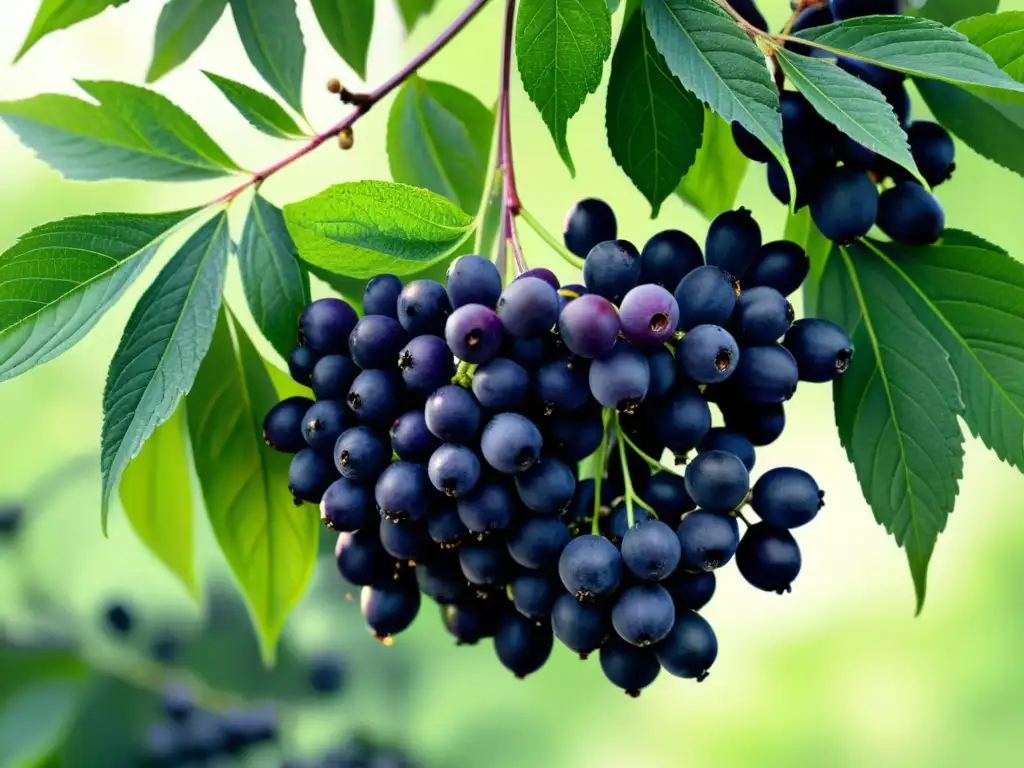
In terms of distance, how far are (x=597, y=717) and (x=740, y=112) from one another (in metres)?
1.95

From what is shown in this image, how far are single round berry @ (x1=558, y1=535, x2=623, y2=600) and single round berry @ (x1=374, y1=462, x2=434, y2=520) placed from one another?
0.08 m

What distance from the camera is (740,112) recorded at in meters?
0.52

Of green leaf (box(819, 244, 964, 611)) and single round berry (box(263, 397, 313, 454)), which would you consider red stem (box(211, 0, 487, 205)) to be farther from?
green leaf (box(819, 244, 964, 611))

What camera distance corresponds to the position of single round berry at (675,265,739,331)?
0.53m

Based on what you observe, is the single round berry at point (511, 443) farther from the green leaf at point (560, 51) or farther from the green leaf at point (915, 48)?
the green leaf at point (915, 48)

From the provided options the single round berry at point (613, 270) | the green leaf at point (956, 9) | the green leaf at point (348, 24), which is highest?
the green leaf at point (956, 9)

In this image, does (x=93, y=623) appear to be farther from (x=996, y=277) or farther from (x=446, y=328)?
(x=996, y=277)

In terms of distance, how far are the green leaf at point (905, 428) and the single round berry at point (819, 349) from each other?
0.06 m

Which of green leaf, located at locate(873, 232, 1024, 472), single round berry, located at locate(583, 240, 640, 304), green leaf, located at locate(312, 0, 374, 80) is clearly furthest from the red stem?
green leaf, located at locate(873, 232, 1024, 472)

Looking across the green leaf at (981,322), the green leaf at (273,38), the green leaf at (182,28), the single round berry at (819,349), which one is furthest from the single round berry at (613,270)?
the green leaf at (182,28)

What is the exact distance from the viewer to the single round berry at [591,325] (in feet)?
1.63

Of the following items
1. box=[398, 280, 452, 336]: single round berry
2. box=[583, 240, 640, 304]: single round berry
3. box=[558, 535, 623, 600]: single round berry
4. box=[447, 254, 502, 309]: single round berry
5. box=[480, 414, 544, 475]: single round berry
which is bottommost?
box=[558, 535, 623, 600]: single round berry

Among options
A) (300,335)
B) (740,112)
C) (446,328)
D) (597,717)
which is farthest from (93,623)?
(740,112)

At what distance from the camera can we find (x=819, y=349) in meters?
0.57
